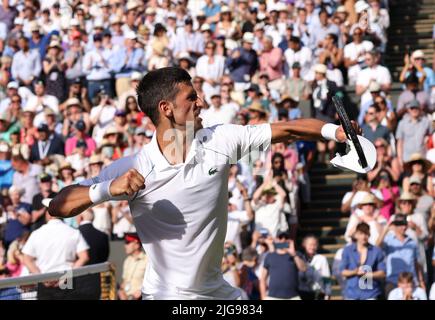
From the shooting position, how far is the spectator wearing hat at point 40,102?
1794 centimetres

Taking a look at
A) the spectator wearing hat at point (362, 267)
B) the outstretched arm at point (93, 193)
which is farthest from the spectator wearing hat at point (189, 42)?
the outstretched arm at point (93, 193)

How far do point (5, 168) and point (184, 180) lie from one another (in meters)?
10.5

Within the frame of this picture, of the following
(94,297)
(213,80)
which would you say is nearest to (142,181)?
(94,297)

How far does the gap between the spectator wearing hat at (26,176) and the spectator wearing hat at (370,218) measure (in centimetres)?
458

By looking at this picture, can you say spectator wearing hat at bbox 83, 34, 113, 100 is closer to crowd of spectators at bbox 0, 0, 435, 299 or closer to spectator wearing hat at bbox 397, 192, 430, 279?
crowd of spectators at bbox 0, 0, 435, 299

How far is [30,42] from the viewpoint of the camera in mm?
20344

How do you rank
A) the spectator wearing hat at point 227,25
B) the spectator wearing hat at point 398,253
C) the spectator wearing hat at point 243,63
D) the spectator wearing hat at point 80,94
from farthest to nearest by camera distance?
the spectator wearing hat at point 227,25
the spectator wearing hat at point 80,94
the spectator wearing hat at point 243,63
the spectator wearing hat at point 398,253

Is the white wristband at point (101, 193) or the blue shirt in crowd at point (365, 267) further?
the blue shirt in crowd at point (365, 267)

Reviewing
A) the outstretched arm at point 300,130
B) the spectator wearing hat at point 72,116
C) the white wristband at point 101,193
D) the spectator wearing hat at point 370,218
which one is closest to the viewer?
the white wristband at point 101,193

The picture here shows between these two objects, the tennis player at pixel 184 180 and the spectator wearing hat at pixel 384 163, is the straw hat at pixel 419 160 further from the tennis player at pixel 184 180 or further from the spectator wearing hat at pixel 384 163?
the tennis player at pixel 184 180

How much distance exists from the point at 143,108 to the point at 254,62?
11.6 meters

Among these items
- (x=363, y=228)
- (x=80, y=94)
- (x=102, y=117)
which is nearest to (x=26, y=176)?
(x=102, y=117)

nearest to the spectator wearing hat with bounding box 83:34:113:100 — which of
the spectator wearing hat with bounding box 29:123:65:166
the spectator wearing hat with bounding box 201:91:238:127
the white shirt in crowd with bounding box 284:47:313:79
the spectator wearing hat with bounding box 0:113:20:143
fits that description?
the spectator wearing hat with bounding box 0:113:20:143
